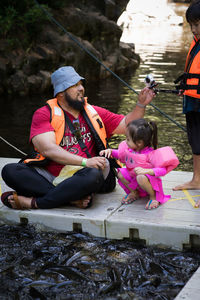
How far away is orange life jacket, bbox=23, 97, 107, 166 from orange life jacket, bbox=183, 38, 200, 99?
2.79ft

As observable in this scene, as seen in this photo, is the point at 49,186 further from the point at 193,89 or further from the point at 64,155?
the point at 193,89

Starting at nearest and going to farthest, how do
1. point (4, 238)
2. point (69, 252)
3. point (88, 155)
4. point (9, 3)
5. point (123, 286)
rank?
point (123, 286) < point (69, 252) < point (4, 238) < point (88, 155) < point (9, 3)

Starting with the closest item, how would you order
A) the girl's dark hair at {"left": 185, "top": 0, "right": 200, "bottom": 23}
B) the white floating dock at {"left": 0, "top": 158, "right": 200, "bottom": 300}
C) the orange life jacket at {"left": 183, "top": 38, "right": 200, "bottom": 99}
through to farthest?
1. the white floating dock at {"left": 0, "top": 158, "right": 200, "bottom": 300}
2. the girl's dark hair at {"left": 185, "top": 0, "right": 200, "bottom": 23}
3. the orange life jacket at {"left": 183, "top": 38, "right": 200, "bottom": 99}

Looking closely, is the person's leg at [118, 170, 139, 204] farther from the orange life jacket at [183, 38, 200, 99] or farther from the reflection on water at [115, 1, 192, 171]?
the reflection on water at [115, 1, 192, 171]

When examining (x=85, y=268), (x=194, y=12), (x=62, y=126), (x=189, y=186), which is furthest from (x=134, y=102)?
(x=85, y=268)

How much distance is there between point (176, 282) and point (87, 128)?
173 centimetres

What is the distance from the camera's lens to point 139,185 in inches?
161

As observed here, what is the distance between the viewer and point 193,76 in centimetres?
429

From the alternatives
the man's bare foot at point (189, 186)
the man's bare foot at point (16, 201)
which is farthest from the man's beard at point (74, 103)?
the man's bare foot at point (189, 186)

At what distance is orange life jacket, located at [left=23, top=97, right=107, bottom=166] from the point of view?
4.33 m

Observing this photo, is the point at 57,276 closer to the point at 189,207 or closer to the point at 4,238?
the point at 4,238

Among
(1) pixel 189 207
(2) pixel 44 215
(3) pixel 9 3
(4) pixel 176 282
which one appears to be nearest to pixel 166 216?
(1) pixel 189 207

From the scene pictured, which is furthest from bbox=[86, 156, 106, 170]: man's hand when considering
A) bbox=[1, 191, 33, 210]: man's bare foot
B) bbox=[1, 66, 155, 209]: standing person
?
bbox=[1, 191, 33, 210]: man's bare foot

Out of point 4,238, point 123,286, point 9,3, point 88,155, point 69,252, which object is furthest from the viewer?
point 9,3
